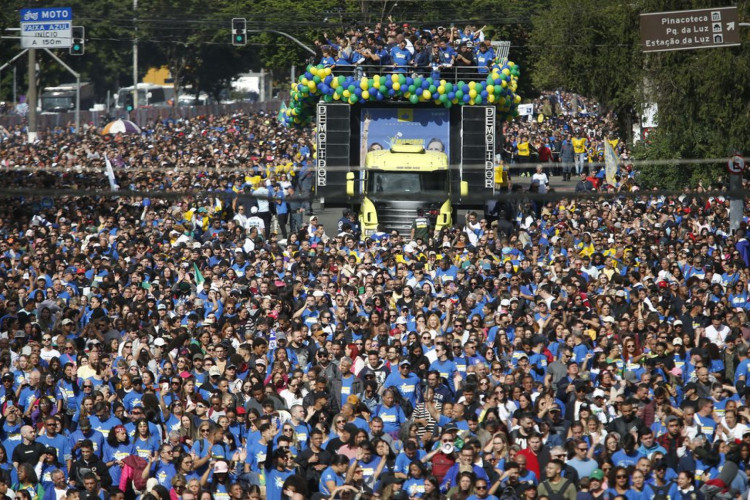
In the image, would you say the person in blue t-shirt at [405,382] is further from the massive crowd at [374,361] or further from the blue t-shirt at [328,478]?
the blue t-shirt at [328,478]

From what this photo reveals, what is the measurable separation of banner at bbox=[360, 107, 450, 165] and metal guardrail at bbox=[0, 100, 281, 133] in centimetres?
3361

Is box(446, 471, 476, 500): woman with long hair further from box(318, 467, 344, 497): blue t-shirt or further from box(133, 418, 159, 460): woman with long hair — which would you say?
box(133, 418, 159, 460): woman with long hair

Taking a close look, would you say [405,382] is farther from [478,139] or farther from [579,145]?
[579,145]

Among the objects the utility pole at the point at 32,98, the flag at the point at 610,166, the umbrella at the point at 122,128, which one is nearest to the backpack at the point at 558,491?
the flag at the point at 610,166

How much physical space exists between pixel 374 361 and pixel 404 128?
16464 mm

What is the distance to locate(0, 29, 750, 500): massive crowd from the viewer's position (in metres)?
12.3

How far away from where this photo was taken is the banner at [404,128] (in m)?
30.8

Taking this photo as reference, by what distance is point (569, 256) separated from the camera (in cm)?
2106

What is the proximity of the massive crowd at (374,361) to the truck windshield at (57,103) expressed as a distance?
63873mm

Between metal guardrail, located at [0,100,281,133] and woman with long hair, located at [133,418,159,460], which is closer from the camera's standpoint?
woman with long hair, located at [133,418,159,460]

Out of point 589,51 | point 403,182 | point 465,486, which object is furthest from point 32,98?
point 465,486

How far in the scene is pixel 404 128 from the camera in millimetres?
30906

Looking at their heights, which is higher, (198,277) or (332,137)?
(332,137)

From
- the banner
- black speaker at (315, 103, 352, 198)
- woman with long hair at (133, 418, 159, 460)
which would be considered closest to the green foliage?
the banner
